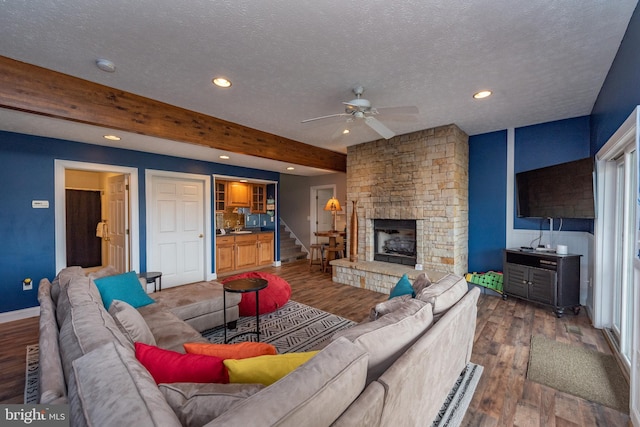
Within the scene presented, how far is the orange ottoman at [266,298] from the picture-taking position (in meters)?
3.39

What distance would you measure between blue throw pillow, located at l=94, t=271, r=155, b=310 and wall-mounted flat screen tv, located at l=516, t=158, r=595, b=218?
4769mm

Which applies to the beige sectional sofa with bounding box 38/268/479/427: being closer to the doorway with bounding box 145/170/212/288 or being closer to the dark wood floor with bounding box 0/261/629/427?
the dark wood floor with bounding box 0/261/629/427

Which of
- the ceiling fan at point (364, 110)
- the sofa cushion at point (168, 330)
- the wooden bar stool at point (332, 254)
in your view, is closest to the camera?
the sofa cushion at point (168, 330)

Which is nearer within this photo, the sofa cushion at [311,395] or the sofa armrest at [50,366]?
the sofa cushion at [311,395]

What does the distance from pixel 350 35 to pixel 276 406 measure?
7.13ft

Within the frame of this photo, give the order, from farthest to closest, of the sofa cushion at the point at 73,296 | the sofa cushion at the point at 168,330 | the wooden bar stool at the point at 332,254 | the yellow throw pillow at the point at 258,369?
the wooden bar stool at the point at 332,254 → the sofa cushion at the point at 168,330 → the sofa cushion at the point at 73,296 → the yellow throw pillow at the point at 258,369

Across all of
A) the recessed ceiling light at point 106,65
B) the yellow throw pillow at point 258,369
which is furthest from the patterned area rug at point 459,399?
the recessed ceiling light at point 106,65

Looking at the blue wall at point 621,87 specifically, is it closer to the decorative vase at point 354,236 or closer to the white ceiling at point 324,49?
the white ceiling at point 324,49

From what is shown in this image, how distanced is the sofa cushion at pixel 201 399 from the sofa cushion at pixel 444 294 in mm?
1288

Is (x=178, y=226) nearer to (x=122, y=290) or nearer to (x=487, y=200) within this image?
(x=122, y=290)

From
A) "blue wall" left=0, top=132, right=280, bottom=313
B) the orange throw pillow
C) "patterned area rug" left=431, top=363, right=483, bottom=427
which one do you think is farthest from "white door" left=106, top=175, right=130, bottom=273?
"patterned area rug" left=431, top=363, right=483, bottom=427

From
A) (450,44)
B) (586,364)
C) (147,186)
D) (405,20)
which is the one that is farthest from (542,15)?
(147,186)

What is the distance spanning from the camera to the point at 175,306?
267 cm

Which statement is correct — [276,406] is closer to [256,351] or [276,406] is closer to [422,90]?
[256,351]
